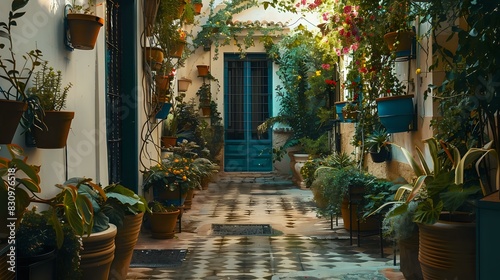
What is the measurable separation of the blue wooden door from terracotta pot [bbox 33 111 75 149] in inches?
421

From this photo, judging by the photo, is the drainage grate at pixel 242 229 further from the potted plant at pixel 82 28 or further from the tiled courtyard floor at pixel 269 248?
the potted plant at pixel 82 28

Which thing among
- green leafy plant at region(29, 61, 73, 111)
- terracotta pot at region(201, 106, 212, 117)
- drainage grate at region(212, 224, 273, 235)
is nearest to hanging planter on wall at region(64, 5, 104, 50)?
green leafy plant at region(29, 61, 73, 111)

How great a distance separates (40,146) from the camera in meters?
3.41

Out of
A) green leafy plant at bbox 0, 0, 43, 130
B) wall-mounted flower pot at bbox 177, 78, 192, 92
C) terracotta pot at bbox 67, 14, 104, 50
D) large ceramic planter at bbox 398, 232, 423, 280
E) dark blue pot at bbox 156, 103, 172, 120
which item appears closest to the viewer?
green leafy plant at bbox 0, 0, 43, 130

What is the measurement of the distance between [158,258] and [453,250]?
2863 millimetres

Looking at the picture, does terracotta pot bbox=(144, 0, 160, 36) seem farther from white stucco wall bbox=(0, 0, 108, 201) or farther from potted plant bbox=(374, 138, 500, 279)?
potted plant bbox=(374, 138, 500, 279)

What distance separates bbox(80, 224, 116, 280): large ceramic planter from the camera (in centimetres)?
350

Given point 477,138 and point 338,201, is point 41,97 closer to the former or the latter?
point 477,138

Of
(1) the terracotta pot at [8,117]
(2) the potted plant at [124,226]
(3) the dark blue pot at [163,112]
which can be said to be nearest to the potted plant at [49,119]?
(1) the terracotta pot at [8,117]

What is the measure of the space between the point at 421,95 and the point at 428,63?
354 millimetres

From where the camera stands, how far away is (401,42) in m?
5.55

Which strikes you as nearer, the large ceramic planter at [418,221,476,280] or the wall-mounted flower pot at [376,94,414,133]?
the large ceramic planter at [418,221,476,280]

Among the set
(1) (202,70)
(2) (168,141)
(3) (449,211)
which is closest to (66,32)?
(3) (449,211)

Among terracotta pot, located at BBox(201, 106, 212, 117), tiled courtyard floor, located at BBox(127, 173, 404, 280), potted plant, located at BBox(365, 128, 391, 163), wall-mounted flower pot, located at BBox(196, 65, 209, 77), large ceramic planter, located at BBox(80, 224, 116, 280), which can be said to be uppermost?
wall-mounted flower pot, located at BBox(196, 65, 209, 77)
